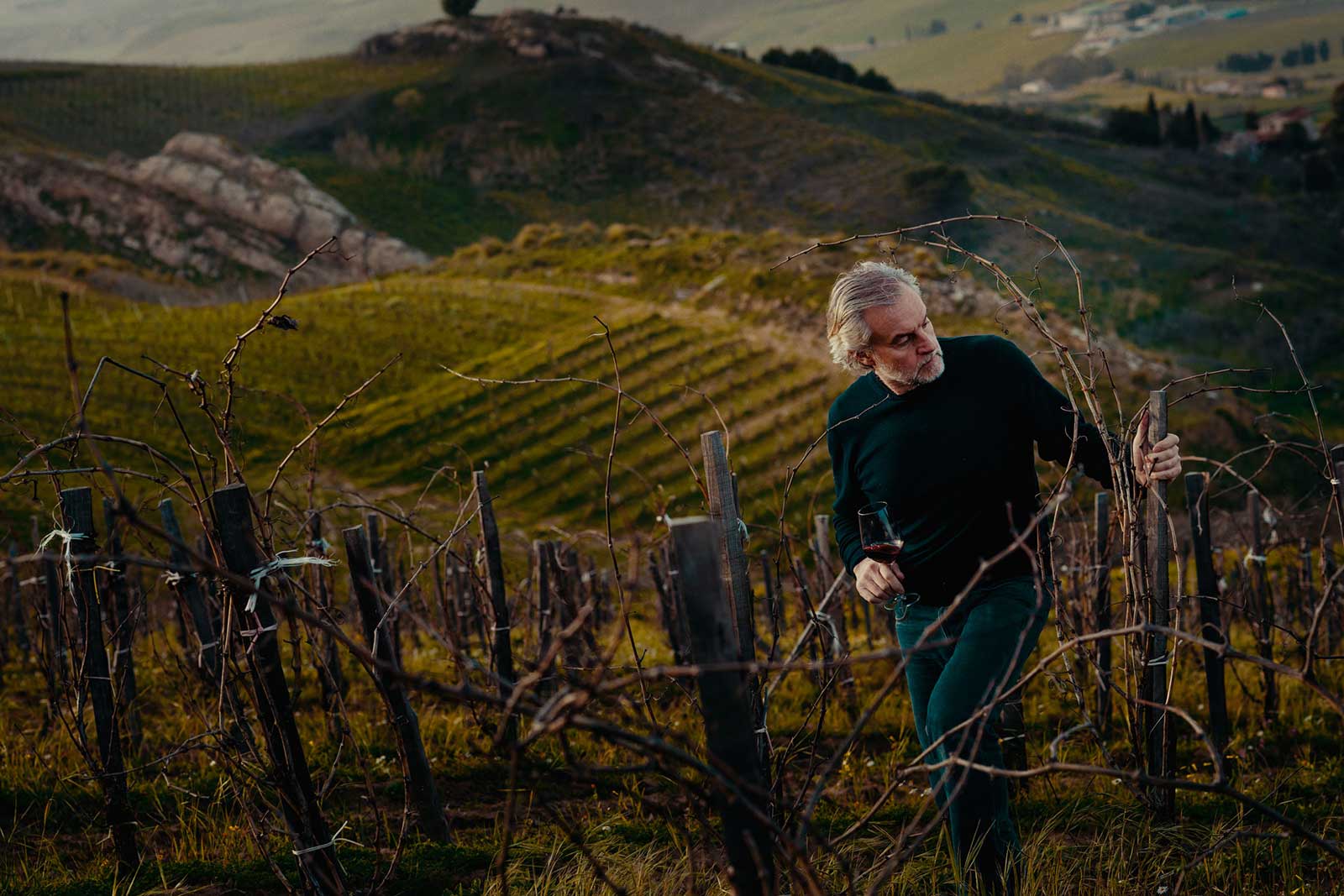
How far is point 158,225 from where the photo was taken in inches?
1529

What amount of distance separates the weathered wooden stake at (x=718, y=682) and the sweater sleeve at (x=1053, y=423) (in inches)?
59.0

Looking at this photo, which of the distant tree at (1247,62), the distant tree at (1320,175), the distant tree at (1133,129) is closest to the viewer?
the distant tree at (1320,175)

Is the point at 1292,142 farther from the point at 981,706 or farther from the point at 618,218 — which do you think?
the point at 981,706

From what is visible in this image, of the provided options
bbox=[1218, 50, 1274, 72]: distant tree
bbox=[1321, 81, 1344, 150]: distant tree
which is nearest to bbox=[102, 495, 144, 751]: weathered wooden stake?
bbox=[1321, 81, 1344, 150]: distant tree

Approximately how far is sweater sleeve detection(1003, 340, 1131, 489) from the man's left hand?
0.43ft

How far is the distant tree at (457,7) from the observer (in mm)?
64062

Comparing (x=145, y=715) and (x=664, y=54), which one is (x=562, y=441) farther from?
(x=664, y=54)

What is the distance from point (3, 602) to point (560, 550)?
4889 mm

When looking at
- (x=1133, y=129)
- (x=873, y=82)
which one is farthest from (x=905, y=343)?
(x=873, y=82)

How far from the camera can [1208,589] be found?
13.4ft

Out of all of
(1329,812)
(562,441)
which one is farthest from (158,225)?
(1329,812)

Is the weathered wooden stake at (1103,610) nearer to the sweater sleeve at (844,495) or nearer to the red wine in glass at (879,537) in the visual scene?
the sweater sleeve at (844,495)

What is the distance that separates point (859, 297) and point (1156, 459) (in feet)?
2.75

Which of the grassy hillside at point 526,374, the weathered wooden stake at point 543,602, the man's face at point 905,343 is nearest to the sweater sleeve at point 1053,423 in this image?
the man's face at point 905,343
